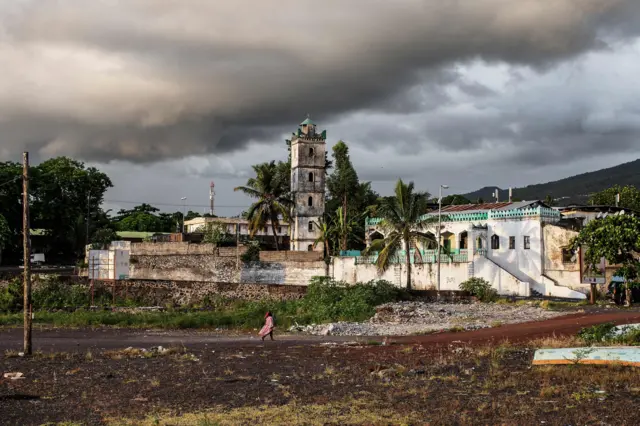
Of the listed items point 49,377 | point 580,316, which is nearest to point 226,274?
point 580,316

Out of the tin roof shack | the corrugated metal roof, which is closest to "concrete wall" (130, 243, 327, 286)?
the corrugated metal roof

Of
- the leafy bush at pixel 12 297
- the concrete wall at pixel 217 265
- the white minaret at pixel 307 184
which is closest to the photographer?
the leafy bush at pixel 12 297

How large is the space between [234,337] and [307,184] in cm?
3589

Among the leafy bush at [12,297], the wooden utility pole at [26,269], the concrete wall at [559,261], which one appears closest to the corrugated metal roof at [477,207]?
the concrete wall at [559,261]

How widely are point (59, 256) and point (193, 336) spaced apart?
5206cm

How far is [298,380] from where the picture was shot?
16.4 m

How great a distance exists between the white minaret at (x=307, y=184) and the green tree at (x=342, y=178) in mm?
5593

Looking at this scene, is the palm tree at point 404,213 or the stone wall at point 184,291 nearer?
the palm tree at point 404,213

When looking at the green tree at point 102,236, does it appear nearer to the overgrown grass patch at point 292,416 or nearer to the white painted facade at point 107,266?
the white painted facade at point 107,266

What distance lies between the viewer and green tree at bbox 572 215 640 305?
36.3 meters

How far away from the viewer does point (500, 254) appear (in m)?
47.2

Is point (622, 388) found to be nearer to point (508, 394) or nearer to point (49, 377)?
point (508, 394)

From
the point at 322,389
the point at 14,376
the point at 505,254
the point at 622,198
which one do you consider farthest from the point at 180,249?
the point at 622,198

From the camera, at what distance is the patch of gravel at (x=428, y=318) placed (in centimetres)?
2945
